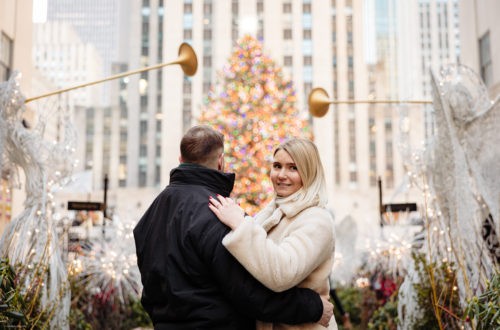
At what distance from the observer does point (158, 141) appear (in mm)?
56000

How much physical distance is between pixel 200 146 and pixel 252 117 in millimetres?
14577

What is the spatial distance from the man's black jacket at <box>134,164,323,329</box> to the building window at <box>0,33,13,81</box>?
11940 mm

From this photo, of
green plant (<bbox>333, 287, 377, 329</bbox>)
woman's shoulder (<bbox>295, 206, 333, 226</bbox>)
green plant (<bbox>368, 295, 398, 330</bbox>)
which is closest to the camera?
woman's shoulder (<bbox>295, 206, 333, 226</bbox>)

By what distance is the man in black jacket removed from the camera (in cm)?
242

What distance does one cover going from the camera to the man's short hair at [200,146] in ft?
8.84

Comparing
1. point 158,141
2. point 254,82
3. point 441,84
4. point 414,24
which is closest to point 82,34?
point 414,24

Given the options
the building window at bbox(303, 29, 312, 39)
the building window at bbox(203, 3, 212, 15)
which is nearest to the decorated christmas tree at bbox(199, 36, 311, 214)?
the building window at bbox(303, 29, 312, 39)

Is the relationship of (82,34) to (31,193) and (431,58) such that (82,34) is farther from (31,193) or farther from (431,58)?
(31,193)

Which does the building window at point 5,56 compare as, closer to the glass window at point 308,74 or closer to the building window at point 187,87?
the building window at point 187,87

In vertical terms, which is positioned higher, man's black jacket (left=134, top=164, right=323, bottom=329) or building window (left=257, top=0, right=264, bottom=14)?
building window (left=257, top=0, right=264, bottom=14)

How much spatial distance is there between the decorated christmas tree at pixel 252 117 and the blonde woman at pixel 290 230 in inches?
541

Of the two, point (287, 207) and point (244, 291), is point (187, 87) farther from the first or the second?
point (244, 291)

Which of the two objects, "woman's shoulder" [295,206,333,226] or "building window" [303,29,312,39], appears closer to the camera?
"woman's shoulder" [295,206,333,226]

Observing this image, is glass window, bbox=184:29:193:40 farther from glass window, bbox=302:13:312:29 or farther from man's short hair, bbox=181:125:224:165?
man's short hair, bbox=181:125:224:165
